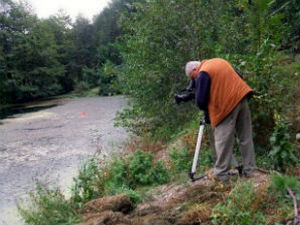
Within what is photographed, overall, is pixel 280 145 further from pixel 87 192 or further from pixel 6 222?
pixel 6 222

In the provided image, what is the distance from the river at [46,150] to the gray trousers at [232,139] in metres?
3.73

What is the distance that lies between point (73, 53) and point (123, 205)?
52.7 metres

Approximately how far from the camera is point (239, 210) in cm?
395

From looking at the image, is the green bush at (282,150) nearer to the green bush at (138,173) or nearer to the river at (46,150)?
the green bush at (138,173)

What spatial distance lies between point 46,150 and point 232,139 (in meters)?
9.41

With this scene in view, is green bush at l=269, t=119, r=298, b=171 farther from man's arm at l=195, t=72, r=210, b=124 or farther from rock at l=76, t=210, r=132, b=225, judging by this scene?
rock at l=76, t=210, r=132, b=225

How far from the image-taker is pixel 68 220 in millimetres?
4910

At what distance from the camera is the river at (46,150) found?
28.3ft

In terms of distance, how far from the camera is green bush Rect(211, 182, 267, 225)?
3799 millimetres

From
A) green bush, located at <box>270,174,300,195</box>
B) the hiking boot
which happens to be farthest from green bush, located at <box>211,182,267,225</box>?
the hiking boot

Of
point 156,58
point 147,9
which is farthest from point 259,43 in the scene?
point 147,9

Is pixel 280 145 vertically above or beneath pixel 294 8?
beneath

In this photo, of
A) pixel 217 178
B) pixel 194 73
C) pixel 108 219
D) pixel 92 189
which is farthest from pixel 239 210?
pixel 92 189

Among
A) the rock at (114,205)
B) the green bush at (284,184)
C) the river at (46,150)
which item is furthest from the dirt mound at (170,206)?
the river at (46,150)
